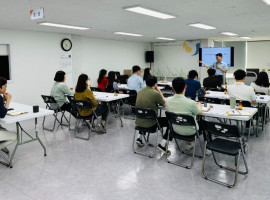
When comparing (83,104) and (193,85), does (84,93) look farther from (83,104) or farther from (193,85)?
(193,85)

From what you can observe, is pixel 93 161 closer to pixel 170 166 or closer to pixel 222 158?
pixel 170 166

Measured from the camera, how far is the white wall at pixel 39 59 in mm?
7363

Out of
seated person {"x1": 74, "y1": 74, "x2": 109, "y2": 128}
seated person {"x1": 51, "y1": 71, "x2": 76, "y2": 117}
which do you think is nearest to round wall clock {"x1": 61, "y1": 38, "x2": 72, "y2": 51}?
seated person {"x1": 51, "y1": 71, "x2": 76, "y2": 117}

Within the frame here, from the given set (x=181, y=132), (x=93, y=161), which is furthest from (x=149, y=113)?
(x=93, y=161)

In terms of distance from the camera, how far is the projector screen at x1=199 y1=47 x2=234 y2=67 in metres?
9.47

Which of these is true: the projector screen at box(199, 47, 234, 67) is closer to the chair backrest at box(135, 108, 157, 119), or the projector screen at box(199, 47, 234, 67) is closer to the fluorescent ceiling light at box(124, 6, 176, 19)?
the fluorescent ceiling light at box(124, 6, 176, 19)

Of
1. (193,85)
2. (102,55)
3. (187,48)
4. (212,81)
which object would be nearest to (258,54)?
(187,48)

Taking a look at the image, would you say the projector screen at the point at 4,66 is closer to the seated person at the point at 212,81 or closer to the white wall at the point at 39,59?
the white wall at the point at 39,59

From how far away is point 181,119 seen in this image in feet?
11.2

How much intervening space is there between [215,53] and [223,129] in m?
7.92

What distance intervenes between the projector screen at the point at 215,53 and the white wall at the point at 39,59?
4.47 meters

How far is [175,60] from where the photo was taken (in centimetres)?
1296

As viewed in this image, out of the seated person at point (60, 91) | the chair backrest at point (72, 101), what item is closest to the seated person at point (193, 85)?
the chair backrest at point (72, 101)

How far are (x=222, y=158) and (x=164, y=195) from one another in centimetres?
151
